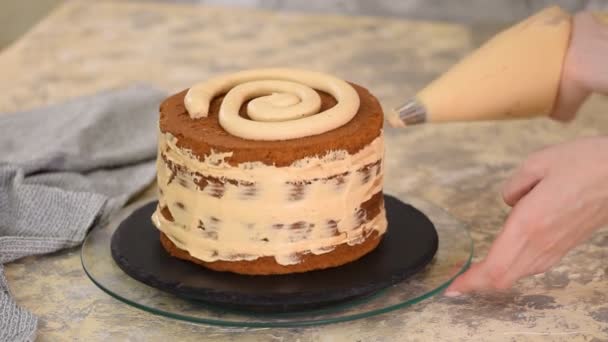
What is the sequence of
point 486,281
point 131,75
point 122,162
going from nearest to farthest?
point 486,281 → point 122,162 → point 131,75

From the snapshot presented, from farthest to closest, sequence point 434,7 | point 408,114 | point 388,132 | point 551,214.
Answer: point 434,7 → point 388,132 → point 408,114 → point 551,214

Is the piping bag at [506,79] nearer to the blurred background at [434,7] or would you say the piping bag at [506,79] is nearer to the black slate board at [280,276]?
the black slate board at [280,276]

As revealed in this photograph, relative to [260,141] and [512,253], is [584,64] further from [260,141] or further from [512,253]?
[260,141]

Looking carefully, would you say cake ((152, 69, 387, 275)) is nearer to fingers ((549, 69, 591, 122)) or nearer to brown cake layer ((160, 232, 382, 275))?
brown cake layer ((160, 232, 382, 275))

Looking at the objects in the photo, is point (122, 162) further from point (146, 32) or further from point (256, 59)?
point (146, 32)

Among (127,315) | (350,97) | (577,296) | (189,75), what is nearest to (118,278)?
(127,315)

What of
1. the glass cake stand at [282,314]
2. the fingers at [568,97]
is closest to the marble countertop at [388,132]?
the glass cake stand at [282,314]

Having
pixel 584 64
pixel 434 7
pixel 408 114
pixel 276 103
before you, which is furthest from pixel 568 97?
pixel 434 7
